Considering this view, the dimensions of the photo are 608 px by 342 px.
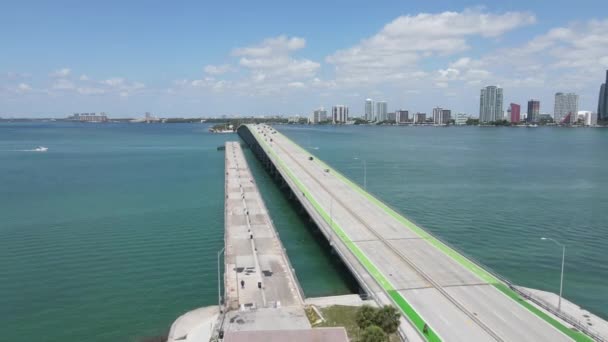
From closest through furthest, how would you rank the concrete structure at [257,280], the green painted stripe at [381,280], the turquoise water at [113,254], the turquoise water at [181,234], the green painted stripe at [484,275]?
the green painted stripe at [484,275] → the green painted stripe at [381,280] → the concrete structure at [257,280] → the turquoise water at [113,254] → the turquoise water at [181,234]

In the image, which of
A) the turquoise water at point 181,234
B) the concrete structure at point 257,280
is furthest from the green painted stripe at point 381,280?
the concrete structure at point 257,280

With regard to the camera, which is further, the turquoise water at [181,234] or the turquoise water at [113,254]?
the turquoise water at [181,234]

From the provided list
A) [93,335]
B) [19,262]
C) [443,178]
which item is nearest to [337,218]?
[93,335]

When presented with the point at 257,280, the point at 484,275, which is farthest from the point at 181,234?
the point at 484,275

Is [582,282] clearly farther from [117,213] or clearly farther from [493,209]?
[117,213]

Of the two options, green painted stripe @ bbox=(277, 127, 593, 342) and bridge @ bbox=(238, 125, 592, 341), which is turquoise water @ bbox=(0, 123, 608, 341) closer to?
bridge @ bbox=(238, 125, 592, 341)

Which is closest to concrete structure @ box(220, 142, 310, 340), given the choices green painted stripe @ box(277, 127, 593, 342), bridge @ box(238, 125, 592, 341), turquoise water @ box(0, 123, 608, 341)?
turquoise water @ box(0, 123, 608, 341)

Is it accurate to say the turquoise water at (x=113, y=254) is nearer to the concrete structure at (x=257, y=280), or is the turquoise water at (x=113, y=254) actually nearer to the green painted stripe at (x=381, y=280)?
the concrete structure at (x=257, y=280)
